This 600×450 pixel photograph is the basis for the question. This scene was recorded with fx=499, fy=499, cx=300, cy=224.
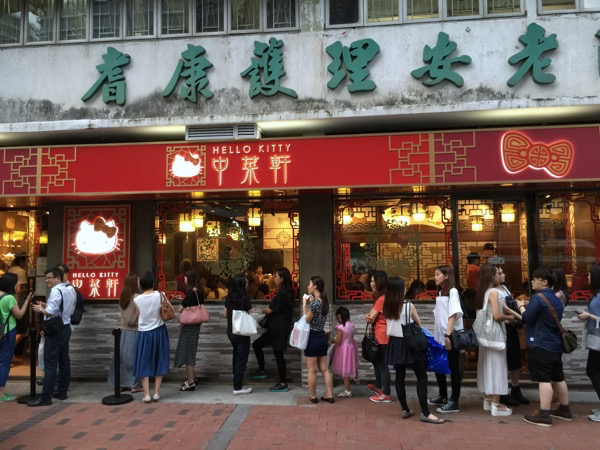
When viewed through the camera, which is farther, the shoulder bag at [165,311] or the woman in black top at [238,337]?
the woman in black top at [238,337]

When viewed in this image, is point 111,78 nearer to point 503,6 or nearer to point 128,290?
point 128,290

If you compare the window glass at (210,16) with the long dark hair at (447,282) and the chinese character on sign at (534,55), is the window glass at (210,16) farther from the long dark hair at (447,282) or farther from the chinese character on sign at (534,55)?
the long dark hair at (447,282)

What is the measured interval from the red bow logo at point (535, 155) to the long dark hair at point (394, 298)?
2369 mm

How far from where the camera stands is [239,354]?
23.3 feet

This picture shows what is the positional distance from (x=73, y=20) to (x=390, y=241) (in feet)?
20.8

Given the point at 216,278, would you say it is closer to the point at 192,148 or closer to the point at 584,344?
the point at 192,148

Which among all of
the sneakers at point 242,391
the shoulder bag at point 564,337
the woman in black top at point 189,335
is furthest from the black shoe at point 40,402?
A: the shoulder bag at point 564,337

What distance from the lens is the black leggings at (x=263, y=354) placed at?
734 centimetres

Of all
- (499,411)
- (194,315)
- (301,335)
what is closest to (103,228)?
(194,315)

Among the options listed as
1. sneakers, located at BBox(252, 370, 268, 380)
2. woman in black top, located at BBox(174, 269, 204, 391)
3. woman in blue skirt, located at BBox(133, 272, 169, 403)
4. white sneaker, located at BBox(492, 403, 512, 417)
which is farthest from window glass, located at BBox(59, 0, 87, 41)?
white sneaker, located at BBox(492, 403, 512, 417)

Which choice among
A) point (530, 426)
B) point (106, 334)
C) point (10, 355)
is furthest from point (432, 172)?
point (10, 355)

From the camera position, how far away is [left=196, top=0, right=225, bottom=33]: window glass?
7.94 meters

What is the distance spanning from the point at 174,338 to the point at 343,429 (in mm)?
3429

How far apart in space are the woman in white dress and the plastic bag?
490mm
